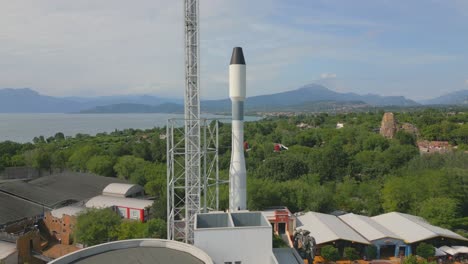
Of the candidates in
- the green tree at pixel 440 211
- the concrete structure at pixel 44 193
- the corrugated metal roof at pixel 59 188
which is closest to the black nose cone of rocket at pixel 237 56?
the green tree at pixel 440 211

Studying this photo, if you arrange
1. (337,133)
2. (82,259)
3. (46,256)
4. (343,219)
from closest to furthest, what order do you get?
(82,259), (46,256), (343,219), (337,133)

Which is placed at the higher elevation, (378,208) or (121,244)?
(121,244)

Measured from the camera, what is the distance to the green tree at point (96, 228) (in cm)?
2262

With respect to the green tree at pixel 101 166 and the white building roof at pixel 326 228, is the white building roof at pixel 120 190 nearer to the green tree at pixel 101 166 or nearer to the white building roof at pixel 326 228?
the green tree at pixel 101 166

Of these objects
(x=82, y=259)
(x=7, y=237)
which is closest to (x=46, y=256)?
(x=7, y=237)

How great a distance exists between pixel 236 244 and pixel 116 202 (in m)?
19.2

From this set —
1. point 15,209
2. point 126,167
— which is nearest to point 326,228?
point 15,209

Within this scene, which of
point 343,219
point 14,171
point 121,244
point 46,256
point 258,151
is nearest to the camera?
point 121,244

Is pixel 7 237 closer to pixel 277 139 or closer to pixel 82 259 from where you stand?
pixel 82 259

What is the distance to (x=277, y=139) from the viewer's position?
245 ft

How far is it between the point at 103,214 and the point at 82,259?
429 inches

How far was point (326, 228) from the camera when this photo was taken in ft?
81.0

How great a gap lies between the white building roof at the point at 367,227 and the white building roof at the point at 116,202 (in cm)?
1560

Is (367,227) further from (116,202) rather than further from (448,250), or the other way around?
(116,202)
